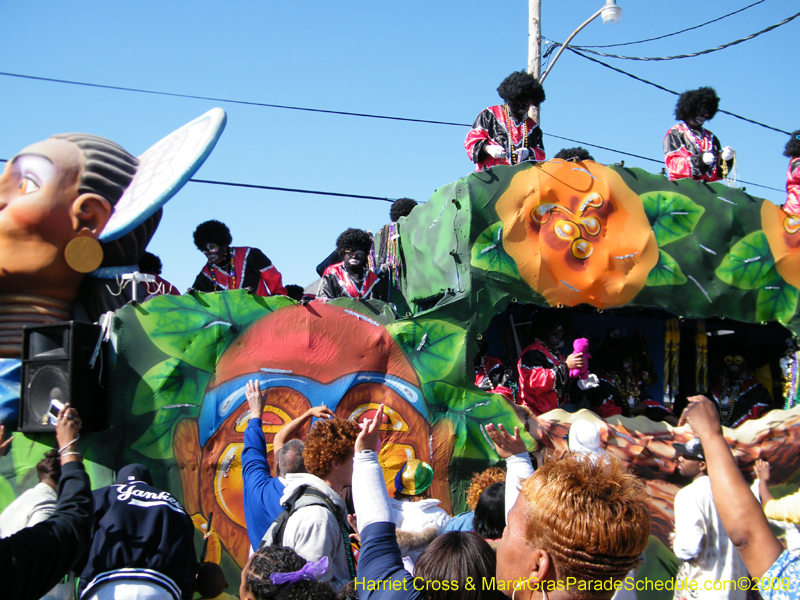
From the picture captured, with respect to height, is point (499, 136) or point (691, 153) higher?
point (691, 153)

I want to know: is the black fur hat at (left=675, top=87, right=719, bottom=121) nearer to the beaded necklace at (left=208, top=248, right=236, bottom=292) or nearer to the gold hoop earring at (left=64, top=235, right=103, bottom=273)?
the beaded necklace at (left=208, top=248, right=236, bottom=292)

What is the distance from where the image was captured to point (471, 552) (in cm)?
212

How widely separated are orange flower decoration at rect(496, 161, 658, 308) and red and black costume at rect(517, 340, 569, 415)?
0.60m

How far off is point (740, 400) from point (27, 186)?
24.7 feet

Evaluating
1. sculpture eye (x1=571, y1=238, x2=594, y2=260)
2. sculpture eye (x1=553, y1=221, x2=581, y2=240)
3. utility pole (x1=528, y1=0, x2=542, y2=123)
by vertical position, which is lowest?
sculpture eye (x1=571, y1=238, x2=594, y2=260)

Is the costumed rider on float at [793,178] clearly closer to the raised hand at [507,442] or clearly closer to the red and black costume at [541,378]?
the red and black costume at [541,378]

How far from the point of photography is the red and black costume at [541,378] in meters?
6.20

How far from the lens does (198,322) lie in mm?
5043

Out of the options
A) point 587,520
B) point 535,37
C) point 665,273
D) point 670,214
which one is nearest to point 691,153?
point 670,214

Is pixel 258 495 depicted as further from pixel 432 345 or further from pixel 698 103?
pixel 698 103

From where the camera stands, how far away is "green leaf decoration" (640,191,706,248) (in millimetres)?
6613

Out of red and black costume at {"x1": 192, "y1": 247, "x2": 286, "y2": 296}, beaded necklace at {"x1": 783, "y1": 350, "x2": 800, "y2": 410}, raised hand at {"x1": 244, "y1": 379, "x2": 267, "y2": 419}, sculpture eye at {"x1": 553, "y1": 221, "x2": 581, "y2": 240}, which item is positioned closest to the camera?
raised hand at {"x1": 244, "y1": 379, "x2": 267, "y2": 419}

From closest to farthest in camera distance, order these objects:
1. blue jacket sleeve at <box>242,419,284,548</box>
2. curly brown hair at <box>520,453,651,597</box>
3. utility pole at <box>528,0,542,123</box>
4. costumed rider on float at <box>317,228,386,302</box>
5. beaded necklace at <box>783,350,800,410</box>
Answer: curly brown hair at <box>520,453,651,597</box>, blue jacket sleeve at <box>242,419,284,548</box>, costumed rider on float at <box>317,228,386,302</box>, beaded necklace at <box>783,350,800,410</box>, utility pole at <box>528,0,542,123</box>

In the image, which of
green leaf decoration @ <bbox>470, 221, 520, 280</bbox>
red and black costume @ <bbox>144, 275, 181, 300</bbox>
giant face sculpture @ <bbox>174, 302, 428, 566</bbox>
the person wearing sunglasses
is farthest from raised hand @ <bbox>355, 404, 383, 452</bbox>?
the person wearing sunglasses
